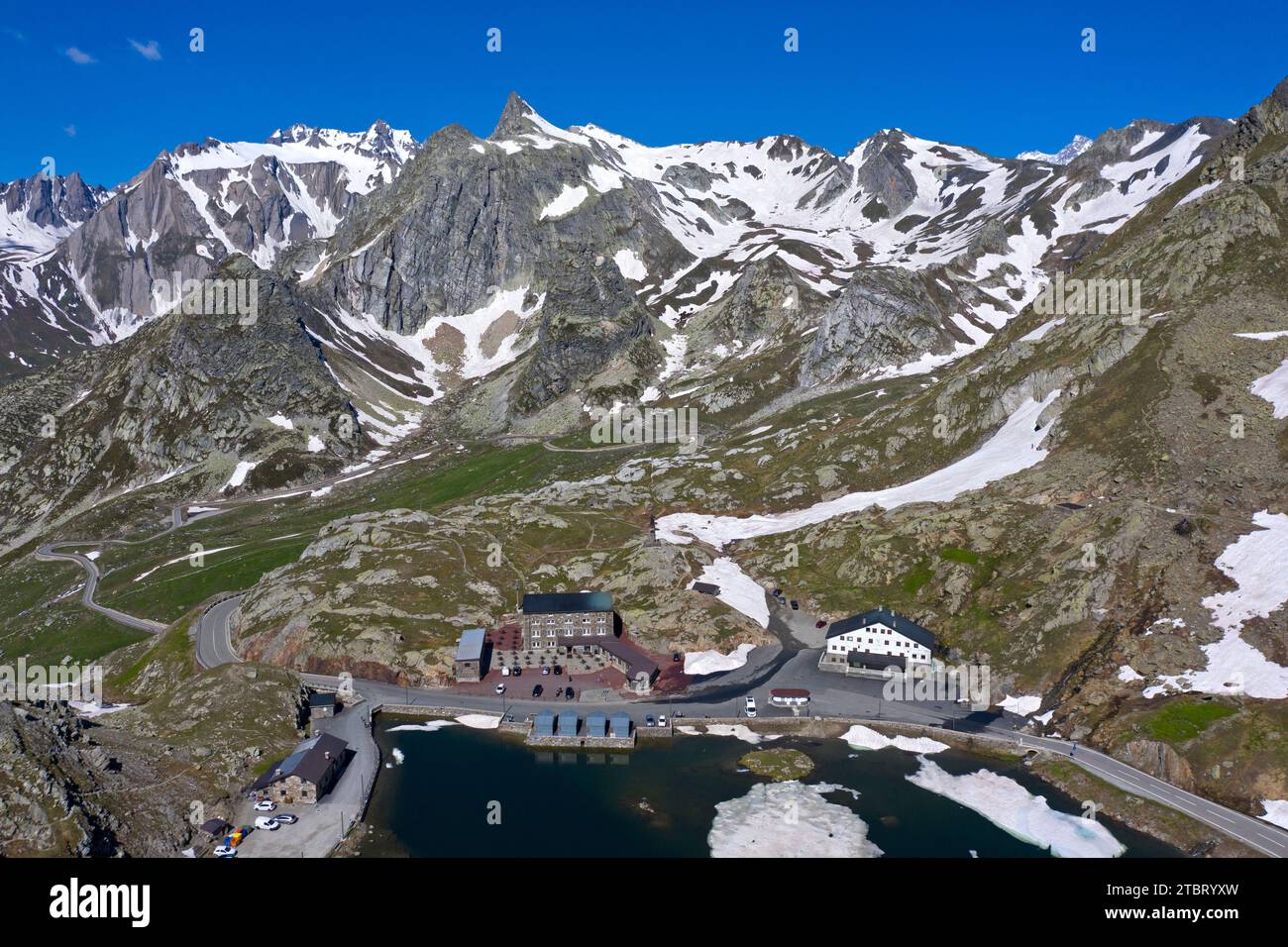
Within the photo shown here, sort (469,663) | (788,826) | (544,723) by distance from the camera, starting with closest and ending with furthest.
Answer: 1. (788,826)
2. (544,723)
3. (469,663)

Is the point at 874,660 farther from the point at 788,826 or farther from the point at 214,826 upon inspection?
the point at 214,826

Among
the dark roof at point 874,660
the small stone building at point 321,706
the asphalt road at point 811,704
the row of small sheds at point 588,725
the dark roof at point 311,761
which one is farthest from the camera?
the dark roof at point 874,660

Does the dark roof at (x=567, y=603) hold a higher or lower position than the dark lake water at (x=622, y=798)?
higher

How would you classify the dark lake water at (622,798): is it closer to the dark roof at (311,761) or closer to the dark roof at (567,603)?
the dark roof at (311,761)

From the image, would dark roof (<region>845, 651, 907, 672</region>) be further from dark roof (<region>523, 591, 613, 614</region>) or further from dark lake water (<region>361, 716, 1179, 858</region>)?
dark roof (<region>523, 591, 613, 614</region>)

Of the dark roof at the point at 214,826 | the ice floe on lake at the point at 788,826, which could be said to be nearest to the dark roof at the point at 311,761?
the dark roof at the point at 214,826

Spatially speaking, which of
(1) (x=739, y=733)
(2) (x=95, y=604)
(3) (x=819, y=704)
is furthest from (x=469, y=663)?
(2) (x=95, y=604)

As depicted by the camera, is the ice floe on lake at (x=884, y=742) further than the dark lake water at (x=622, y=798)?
Yes

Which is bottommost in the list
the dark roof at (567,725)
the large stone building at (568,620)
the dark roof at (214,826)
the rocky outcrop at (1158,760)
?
the dark roof at (214,826)
